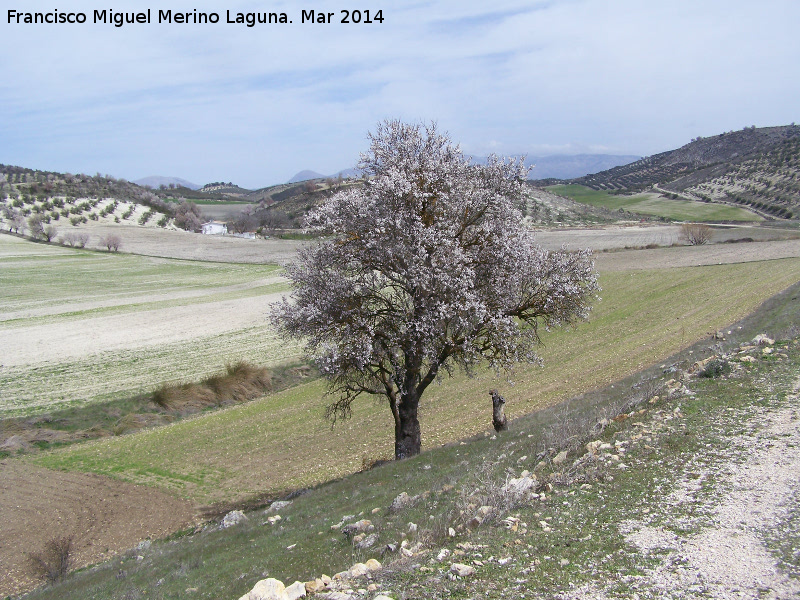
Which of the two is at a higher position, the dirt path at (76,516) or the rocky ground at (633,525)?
the rocky ground at (633,525)

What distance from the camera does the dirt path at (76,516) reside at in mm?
16516

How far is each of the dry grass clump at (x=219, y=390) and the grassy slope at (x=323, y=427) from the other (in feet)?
6.21

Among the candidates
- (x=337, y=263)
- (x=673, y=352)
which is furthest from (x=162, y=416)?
(x=673, y=352)

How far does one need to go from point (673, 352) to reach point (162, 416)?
2498 cm

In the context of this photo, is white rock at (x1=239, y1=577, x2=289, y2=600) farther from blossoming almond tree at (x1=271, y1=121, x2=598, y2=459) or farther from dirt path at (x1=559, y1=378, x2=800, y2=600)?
blossoming almond tree at (x1=271, y1=121, x2=598, y2=459)

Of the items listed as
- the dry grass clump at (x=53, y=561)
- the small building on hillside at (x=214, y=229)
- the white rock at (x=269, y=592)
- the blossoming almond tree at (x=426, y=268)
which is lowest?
the dry grass clump at (x=53, y=561)

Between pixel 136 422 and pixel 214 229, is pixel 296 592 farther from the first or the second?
pixel 214 229

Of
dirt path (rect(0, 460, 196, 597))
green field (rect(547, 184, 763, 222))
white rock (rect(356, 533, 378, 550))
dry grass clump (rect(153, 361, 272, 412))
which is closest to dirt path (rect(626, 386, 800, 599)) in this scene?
white rock (rect(356, 533, 378, 550))

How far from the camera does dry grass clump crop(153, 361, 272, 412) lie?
100ft

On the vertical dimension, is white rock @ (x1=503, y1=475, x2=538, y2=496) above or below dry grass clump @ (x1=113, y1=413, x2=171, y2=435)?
above

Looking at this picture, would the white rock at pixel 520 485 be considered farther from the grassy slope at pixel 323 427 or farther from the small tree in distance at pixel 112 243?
the small tree in distance at pixel 112 243

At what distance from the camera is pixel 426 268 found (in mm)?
14258

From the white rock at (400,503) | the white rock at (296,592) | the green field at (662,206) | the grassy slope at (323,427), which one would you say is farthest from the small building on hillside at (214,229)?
the white rock at (296,592)

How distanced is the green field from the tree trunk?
103 meters
